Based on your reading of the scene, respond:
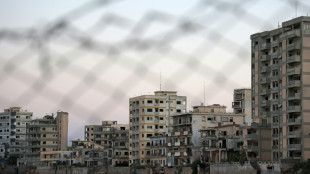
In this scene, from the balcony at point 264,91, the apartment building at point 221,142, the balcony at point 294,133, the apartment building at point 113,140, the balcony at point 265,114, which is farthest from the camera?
the apartment building at point 113,140

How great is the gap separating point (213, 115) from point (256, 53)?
1504 cm

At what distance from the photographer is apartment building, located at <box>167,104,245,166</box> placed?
255ft

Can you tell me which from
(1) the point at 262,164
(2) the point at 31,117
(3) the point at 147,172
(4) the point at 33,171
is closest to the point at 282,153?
(1) the point at 262,164

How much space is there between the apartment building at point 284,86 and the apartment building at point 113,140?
112ft

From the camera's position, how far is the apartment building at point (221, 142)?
228 ft

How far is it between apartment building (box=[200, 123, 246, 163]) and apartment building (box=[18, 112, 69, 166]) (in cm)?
4266

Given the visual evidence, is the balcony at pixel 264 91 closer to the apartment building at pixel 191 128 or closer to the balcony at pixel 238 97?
the apartment building at pixel 191 128

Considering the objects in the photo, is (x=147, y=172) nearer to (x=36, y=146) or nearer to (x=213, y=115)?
(x=213, y=115)

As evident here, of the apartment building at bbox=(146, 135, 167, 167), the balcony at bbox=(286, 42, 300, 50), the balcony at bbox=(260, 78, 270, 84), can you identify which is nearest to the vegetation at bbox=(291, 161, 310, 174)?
the balcony at bbox=(286, 42, 300, 50)

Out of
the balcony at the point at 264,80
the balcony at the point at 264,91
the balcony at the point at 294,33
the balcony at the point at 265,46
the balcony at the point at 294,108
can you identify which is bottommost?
the balcony at the point at 294,108

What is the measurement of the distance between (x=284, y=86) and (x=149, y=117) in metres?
Answer: 30.6

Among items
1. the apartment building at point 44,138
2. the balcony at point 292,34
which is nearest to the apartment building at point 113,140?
the apartment building at point 44,138

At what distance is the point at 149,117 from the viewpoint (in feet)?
292

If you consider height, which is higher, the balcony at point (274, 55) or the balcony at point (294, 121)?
the balcony at point (274, 55)
